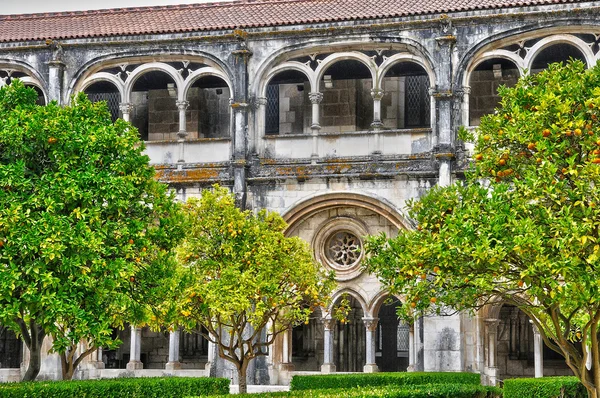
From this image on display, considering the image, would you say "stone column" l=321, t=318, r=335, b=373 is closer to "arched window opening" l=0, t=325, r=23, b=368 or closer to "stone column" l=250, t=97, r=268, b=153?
"stone column" l=250, t=97, r=268, b=153

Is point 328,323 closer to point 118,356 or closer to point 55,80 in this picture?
point 118,356

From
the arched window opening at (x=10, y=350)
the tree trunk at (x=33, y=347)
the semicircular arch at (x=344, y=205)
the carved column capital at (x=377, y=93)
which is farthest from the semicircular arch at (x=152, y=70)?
the tree trunk at (x=33, y=347)

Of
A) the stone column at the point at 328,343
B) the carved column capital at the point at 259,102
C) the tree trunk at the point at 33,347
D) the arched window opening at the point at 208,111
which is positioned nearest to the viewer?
the tree trunk at the point at 33,347

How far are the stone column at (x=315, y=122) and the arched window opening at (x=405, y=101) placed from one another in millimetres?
3300

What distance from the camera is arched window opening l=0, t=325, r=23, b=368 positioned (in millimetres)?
37188

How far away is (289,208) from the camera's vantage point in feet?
102

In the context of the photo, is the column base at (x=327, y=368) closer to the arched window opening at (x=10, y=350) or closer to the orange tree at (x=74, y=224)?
the orange tree at (x=74, y=224)

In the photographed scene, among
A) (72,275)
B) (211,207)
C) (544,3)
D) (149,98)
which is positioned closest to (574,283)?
(72,275)

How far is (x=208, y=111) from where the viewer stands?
36.0 meters

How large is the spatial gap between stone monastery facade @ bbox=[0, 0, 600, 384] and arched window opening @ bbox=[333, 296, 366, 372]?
1.75 meters

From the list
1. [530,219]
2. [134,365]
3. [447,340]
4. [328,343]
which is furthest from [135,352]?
[530,219]

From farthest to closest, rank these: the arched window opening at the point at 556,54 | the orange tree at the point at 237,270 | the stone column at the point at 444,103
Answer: the arched window opening at the point at 556,54
the stone column at the point at 444,103
the orange tree at the point at 237,270

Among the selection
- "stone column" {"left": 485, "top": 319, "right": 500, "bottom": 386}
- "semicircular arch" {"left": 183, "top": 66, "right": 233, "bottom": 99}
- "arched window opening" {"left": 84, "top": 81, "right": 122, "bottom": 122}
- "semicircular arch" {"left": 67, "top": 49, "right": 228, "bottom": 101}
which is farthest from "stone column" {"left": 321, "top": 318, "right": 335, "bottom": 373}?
"arched window opening" {"left": 84, "top": 81, "right": 122, "bottom": 122}

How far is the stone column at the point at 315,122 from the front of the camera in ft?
103
